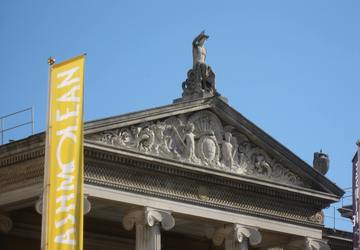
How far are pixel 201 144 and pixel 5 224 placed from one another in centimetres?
710

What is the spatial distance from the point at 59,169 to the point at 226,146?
37.9 ft

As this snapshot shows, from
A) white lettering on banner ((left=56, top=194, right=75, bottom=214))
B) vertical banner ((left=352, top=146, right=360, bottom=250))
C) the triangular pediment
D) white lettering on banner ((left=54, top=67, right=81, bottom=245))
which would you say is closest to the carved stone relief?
the triangular pediment

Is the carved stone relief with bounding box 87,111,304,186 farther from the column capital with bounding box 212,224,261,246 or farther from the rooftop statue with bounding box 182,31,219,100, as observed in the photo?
the column capital with bounding box 212,224,261,246

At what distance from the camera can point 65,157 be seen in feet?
138

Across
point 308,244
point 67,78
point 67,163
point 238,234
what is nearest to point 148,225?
point 238,234

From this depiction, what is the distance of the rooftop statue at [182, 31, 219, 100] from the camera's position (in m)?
52.0

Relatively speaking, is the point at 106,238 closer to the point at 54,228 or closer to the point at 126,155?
the point at 126,155

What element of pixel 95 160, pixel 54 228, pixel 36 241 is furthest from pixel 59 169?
pixel 36 241

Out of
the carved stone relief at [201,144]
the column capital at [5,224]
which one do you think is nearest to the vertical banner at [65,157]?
the carved stone relief at [201,144]

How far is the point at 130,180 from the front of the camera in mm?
49625

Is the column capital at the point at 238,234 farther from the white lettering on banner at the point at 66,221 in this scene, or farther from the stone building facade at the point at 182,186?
the white lettering on banner at the point at 66,221

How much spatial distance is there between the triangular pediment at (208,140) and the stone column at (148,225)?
75.3 inches

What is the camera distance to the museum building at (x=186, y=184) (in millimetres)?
48875

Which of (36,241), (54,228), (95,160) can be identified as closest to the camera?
(54,228)
